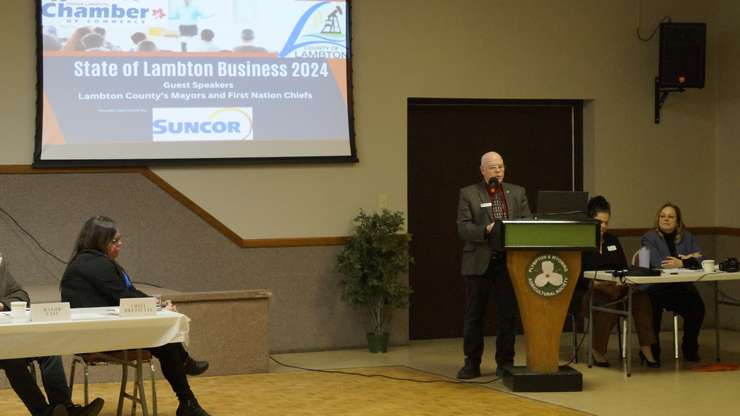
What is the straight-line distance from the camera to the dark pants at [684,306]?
7883 millimetres

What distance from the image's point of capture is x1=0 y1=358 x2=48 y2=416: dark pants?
5.29 m

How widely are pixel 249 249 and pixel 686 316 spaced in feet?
10.7

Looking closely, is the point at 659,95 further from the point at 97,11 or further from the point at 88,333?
the point at 88,333

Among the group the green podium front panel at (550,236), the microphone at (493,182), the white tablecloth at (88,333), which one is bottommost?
the white tablecloth at (88,333)

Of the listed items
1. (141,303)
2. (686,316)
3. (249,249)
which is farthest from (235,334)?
(686,316)

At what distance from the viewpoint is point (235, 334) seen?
24.3 ft

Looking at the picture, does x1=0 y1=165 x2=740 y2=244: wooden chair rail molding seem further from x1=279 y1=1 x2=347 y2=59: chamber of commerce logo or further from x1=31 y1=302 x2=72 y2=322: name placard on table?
x1=31 y1=302 x2=72 y2=322: name placard on table

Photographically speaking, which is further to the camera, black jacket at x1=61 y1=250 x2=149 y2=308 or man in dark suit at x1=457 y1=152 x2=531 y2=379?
man in dark suit at x1=457 y1=152 x2=531 y2=379

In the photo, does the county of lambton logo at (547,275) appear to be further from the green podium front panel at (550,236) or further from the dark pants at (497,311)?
the dark pants at (497,311)

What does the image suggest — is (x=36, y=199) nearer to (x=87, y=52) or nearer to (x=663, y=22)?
(x=87, y=52)

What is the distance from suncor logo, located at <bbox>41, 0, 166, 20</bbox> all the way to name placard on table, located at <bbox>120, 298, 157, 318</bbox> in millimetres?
3378

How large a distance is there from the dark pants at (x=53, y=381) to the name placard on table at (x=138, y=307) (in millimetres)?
642

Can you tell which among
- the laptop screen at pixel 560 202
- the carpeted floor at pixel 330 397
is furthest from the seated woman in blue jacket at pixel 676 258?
the carpeted floor at pixel 330 397

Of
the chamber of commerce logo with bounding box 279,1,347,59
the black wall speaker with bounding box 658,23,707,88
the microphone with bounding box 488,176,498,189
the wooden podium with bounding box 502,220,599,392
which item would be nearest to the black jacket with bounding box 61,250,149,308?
the wooden podium with bounding box 502,220,599,392
